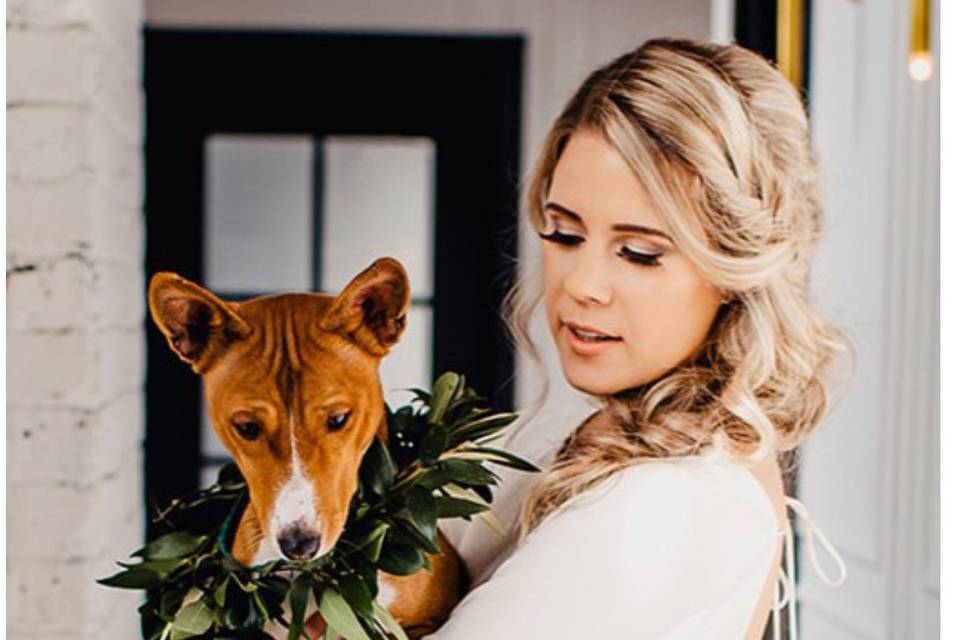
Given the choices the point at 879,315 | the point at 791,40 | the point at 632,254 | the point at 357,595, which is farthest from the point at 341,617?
the point at 791,40

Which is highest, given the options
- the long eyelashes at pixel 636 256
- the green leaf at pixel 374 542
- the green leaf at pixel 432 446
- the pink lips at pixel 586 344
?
the long eyelashes at pixel 636 256

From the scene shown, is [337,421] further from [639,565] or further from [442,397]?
[639,565]

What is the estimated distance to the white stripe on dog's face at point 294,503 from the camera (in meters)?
0.68

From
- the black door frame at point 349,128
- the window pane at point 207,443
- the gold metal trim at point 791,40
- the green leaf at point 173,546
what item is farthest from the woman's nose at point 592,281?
the window pane at point 207,443

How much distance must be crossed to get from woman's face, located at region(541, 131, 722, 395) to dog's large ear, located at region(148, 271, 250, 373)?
0.25 m

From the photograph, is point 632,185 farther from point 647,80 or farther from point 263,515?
point 263,515

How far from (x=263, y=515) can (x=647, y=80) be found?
0.42 m

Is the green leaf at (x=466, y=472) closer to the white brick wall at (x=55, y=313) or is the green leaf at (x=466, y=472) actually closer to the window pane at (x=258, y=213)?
the white brick wall at (x=55, y=313)

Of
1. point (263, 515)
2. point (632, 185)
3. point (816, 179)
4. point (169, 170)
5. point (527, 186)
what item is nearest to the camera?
point (263, 515)

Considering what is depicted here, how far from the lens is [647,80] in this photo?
85 centimetres

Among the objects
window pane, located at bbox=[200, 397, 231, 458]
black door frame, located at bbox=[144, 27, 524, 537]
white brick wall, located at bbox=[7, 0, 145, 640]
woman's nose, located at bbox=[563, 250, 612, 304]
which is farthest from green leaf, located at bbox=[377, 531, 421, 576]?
window pane, located at bbox=[200, 397, 231, 458]

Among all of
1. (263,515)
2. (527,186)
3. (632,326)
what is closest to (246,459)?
(263,515)

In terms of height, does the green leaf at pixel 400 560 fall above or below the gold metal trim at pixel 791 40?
below

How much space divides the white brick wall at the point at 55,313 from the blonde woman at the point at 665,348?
2.04 feet
